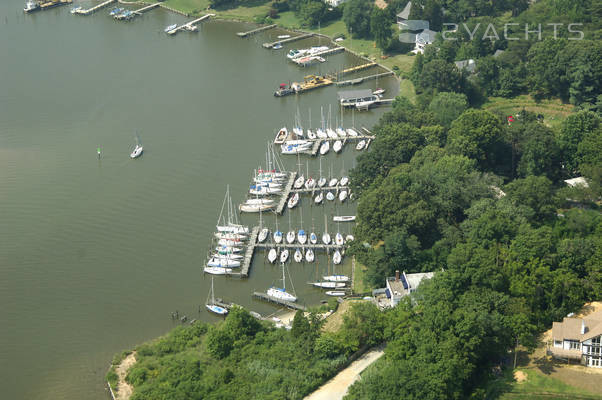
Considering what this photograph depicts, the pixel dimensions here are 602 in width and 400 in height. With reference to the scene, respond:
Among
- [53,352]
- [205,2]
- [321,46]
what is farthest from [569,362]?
[205,2]

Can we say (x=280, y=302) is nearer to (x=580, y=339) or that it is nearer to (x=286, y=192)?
(x=286, y=192)

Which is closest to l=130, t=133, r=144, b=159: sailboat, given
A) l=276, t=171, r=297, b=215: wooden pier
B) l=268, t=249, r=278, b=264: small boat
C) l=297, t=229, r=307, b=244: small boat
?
l=276, t=171, r=297, b=215: wooden pier

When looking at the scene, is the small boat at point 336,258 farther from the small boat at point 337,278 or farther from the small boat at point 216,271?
the small boat at point 216,271

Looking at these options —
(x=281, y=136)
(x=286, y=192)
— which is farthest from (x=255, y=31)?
(x=286, y=192)

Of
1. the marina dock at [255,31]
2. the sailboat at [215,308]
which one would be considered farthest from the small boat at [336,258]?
the marina dock at [255,31]

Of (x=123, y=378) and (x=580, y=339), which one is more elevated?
(x=580, y=339)
